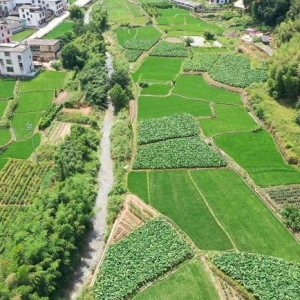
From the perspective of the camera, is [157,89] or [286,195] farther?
[157,89]

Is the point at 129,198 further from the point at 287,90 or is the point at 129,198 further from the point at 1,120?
the point at 287,90

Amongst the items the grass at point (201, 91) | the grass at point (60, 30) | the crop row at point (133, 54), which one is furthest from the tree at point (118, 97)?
the grass at point (60, 30)

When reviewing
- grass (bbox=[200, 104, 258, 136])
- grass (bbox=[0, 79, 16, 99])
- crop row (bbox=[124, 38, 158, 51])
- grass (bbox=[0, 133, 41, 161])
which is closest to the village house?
grass (bbox=[0, 79, 16, 99])

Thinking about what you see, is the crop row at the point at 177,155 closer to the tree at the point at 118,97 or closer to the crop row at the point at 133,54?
the tree at the point at 118,97

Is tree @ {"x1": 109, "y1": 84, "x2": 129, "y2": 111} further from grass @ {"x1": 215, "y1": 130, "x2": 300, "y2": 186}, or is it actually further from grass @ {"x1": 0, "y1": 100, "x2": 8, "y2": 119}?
grass @ {"x1": 0, "y1": 100, "x2": 8, "y2": 119}

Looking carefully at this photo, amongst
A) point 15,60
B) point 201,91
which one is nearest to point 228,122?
point 201,91

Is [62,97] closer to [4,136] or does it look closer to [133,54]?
[4,136]
